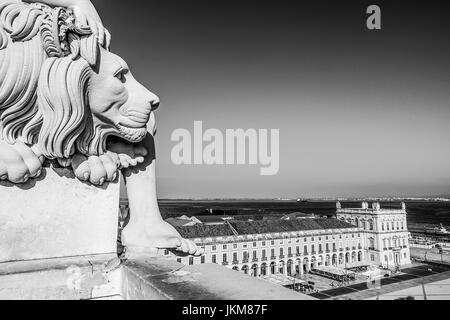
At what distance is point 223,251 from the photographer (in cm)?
4128

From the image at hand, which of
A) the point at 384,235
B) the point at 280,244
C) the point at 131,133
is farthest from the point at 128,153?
the point at 384,235

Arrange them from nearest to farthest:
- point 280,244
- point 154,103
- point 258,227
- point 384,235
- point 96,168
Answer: point 96,168
point 154,103
point 280,244
point 258,227
point 384,235

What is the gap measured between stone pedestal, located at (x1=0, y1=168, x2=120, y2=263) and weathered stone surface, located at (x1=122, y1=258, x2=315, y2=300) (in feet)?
1.38

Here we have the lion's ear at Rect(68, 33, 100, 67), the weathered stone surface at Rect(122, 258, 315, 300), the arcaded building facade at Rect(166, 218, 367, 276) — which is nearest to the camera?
the weathered stone surface at Rect(122, 258, 315, 300)

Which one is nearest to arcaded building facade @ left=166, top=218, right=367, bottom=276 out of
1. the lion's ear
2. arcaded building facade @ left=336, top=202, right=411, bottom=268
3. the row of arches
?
the row of arches

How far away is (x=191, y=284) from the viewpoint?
5.93 ft

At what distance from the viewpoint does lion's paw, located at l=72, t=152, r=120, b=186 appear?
245cm

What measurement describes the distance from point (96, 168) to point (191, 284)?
4.12 feet

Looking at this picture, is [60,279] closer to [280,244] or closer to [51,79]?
→ [51,79]

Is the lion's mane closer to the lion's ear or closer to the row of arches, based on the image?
the lion's ear
